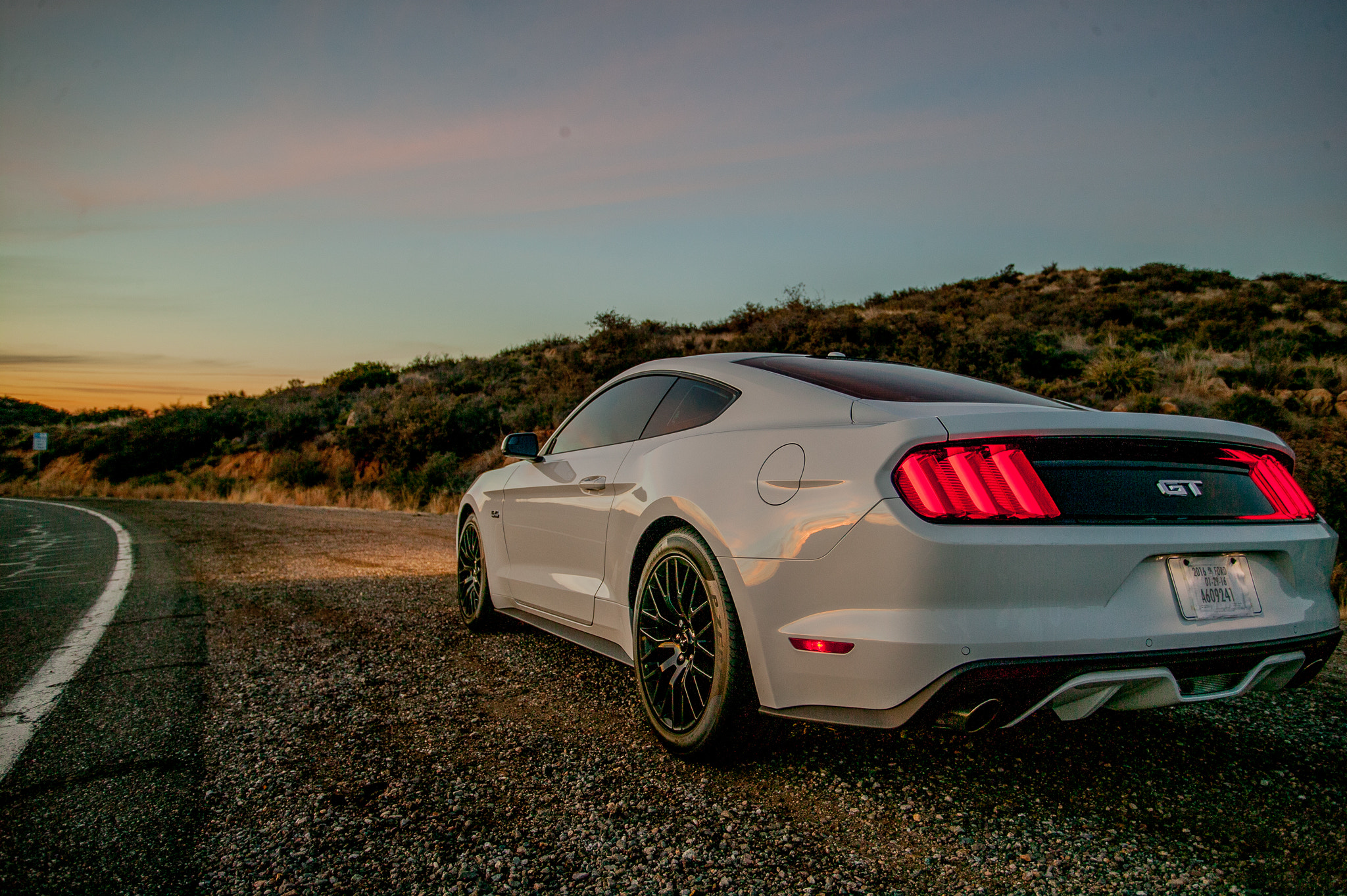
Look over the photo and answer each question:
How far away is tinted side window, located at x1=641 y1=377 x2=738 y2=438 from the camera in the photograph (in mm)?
3146

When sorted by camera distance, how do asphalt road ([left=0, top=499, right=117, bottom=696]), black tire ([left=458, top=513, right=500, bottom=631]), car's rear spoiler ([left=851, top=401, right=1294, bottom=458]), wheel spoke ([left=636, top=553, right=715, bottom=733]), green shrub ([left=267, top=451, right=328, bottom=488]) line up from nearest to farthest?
car's rear spoiler ([left=851, top=401, right=1294, bottom=458]), wheel spoke ([left=636, top=553, right=715, bottom=733]), asphalt road ([left=0, top=499, right=117, bottom=696]), black tire ([left=458, top=513, right=500, bottom=631]), green shrub ([left=267, top=451, right=328, bottom=488])

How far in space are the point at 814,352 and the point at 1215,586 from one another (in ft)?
40.9

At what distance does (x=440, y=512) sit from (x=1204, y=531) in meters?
13.3

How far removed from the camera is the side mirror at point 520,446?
4.22 meters

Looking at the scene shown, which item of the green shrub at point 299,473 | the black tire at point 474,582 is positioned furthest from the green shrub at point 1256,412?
the green shrub at point 299,473

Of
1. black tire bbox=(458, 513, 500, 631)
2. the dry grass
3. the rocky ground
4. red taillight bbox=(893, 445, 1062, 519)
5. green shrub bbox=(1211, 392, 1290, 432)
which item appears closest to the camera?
the rocky ground

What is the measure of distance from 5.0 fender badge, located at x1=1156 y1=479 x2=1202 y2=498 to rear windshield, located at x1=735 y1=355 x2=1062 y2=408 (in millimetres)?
559

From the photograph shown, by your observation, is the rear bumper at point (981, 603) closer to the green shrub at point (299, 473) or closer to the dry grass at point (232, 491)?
the dry grass at point (232, 491)

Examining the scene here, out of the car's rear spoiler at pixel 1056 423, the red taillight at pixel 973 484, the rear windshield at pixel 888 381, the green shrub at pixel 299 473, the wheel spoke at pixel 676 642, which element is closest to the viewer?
the red taillight at pixel 973 484

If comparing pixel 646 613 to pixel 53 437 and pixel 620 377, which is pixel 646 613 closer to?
pixel 620 377

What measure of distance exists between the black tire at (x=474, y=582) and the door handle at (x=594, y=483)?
51.8 inches

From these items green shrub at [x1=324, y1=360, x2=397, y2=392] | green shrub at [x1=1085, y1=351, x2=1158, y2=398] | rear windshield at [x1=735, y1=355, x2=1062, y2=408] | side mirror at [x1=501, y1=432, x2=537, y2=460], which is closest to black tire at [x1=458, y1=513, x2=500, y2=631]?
side mirror at [x1=501, y1=432, x2=537, y2=460]

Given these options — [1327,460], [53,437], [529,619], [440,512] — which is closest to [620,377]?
[529,619]

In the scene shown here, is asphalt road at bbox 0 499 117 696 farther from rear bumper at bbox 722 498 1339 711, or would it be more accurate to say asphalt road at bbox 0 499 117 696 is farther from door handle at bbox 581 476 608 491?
rear bumper at bbox 722 498 1339 711
